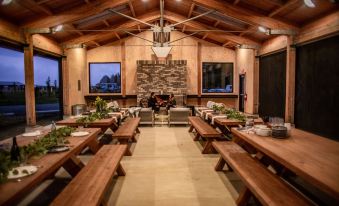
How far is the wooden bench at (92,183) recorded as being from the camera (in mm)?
2264

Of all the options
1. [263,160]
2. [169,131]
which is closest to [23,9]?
[169,131]

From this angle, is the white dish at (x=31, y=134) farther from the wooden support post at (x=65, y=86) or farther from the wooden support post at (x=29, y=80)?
the wooden support post at (x=65, y=86)

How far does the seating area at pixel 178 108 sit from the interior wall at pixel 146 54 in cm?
5

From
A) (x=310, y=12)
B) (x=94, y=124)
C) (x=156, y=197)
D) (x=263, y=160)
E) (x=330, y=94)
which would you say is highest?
(x=310, y=12)

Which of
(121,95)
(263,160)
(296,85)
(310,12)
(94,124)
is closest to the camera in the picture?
(263,160)

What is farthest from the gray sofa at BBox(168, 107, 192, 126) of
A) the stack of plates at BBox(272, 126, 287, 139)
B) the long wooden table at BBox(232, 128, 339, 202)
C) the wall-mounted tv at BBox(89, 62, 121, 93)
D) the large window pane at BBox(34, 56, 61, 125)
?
the stack of plates at BBox(272, 126, 287, 139)

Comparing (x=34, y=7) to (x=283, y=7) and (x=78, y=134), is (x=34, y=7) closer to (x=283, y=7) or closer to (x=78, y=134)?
(x=78, y=134)

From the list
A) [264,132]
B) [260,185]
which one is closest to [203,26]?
[264,132]

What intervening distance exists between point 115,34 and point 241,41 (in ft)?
17.7

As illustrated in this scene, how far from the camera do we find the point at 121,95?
1279 cm

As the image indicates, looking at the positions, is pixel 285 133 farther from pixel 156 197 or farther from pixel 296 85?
pixel 296 85

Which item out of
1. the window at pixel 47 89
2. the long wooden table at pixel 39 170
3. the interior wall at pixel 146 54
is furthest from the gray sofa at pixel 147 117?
the long wooden table at pixel 39 170

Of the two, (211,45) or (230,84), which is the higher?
(211,45)

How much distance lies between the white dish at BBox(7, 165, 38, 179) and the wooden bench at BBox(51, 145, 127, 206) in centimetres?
32
